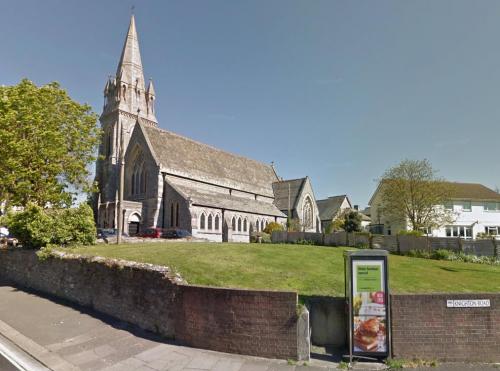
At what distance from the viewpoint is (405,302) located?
24.1 feet

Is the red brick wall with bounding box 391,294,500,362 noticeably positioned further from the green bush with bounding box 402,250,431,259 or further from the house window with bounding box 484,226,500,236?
the house window with bounding box 484,226,500,236

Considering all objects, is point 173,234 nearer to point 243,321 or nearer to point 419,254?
point 419,254

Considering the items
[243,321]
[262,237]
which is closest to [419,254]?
[262,237]

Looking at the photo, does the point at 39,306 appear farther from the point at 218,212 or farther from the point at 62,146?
the point at 218,212

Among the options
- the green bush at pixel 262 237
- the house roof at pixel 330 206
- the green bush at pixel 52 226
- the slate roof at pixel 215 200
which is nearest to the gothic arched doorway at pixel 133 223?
the slate roof at pixel 215 200

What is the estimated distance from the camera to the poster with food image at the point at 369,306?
737cm

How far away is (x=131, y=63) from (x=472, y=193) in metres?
58.4

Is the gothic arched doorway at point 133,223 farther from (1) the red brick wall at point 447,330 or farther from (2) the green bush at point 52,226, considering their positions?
(1) the red brick wall at point 447,330

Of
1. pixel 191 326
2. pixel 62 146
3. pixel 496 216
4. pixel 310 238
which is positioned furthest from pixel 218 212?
pixel 496 216

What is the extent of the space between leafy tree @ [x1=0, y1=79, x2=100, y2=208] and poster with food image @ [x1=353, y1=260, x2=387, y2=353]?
67.0ft

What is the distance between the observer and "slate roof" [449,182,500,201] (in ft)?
157

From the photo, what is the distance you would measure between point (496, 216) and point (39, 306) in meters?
55.4

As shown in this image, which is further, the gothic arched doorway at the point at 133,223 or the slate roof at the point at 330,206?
the slate roof at the point at 330,206

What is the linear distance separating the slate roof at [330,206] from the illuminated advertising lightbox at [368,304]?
216 ft
